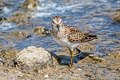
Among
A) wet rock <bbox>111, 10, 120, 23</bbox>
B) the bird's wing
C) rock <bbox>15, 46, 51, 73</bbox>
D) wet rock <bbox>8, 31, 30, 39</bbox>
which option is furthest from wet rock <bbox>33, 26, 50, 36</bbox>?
rock <bbox>15, 46, 51, 73</bbox>

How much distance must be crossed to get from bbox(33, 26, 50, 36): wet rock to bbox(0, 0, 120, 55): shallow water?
0.91ft

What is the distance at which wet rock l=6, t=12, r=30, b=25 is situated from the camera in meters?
14.0

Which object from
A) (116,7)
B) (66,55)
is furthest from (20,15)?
(66,55)

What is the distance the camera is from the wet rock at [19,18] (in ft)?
45.9

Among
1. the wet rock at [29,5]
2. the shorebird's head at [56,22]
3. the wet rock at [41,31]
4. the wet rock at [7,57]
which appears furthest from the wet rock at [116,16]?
the shorebird's head at [56,22]

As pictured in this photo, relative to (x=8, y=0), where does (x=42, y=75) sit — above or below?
below

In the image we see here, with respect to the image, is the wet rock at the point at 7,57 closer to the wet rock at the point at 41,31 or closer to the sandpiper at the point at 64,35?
the sandpiper at the point at 64,35

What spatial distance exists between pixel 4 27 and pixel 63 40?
17.4 ft

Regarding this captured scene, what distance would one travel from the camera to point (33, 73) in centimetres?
858

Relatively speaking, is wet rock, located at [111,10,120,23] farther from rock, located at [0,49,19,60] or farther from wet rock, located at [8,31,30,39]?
rock, located at [0,49,19,60]

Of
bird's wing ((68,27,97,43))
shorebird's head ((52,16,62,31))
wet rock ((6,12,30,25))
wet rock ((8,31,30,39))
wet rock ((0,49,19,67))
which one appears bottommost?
wet rock ((0,49,19,67))

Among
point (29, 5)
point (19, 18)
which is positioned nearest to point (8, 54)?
point (19, 18)

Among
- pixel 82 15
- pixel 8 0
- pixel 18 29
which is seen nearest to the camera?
pixel 18 29

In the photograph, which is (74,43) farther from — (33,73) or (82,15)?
(82,15)
